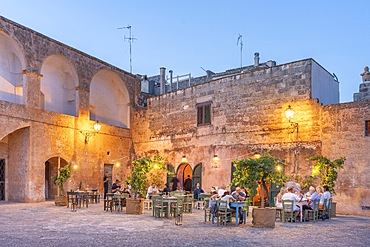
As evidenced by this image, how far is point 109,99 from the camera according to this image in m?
23.1

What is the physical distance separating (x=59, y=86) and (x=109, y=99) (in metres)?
3.60

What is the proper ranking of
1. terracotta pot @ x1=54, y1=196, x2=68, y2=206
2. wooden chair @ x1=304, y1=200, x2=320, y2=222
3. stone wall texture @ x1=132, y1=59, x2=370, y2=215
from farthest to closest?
terracotta pot @ x1=54, y1=196, x2=68, y2=206
stone wall texture @ x1=132, y1=59, x2=370, y2=215
wooden chair @ x1=304, y1=200, x2=320, y2=222

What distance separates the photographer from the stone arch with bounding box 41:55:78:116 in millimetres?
19438

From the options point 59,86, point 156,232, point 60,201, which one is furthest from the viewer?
point 59,86

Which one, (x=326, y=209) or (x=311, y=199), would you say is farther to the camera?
(x=326, y=209)

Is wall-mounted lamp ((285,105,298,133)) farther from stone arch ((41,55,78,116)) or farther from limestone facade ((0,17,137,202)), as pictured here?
stone arch ((41,55,78,116))

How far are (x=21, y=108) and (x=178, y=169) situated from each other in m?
8.26

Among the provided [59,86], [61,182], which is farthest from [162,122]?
[61,182]

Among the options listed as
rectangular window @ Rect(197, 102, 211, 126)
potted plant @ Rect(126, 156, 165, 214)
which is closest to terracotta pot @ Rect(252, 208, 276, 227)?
potted plant @ Rect(126, 156, 165, 214)

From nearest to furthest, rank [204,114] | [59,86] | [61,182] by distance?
[61,182], [204,114], [59,86]

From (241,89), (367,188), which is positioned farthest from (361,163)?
(241,89)

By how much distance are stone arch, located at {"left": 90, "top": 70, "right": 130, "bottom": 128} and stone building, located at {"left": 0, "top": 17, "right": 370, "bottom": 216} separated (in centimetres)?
6

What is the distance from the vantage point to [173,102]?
21.0 m

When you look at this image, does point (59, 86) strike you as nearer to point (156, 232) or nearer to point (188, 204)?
point (188, 204)
